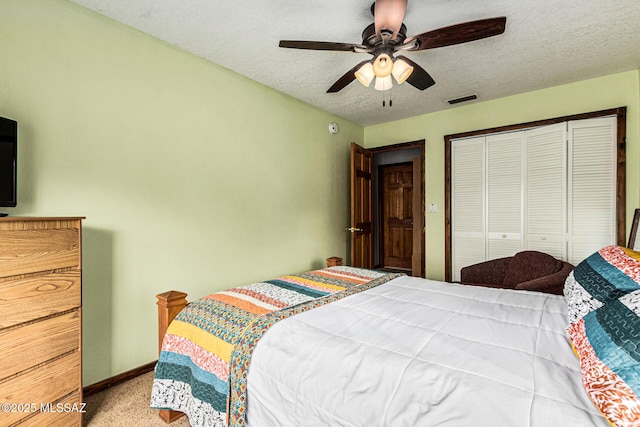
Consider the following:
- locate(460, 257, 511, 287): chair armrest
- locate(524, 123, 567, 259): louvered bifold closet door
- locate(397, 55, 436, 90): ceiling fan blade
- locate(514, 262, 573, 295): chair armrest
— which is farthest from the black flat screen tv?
locate(524, 123, 567, 259): louvered bifold closet door

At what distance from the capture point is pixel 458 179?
391cm

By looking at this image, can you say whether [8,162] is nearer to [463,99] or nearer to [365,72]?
[365,72]

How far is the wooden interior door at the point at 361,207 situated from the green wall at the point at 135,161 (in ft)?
3.62

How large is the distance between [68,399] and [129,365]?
646 mm

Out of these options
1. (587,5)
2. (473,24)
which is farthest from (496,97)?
(473,24)

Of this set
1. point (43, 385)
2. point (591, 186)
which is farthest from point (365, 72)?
point (591, 186)

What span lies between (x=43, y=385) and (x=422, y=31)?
3119 mm

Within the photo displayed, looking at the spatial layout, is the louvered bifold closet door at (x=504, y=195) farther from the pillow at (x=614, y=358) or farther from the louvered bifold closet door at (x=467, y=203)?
the pillow at (x=614, y=358)

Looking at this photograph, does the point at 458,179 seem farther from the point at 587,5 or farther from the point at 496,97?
the point at 587,5

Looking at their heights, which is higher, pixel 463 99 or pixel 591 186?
pixel 463 99

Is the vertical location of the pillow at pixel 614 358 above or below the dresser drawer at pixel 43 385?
above

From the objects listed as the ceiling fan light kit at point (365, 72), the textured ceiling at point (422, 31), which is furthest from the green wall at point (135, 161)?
the ceiling fan light kit at point (365, 72)

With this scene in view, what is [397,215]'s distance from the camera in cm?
586

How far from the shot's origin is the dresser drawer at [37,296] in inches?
51.8
